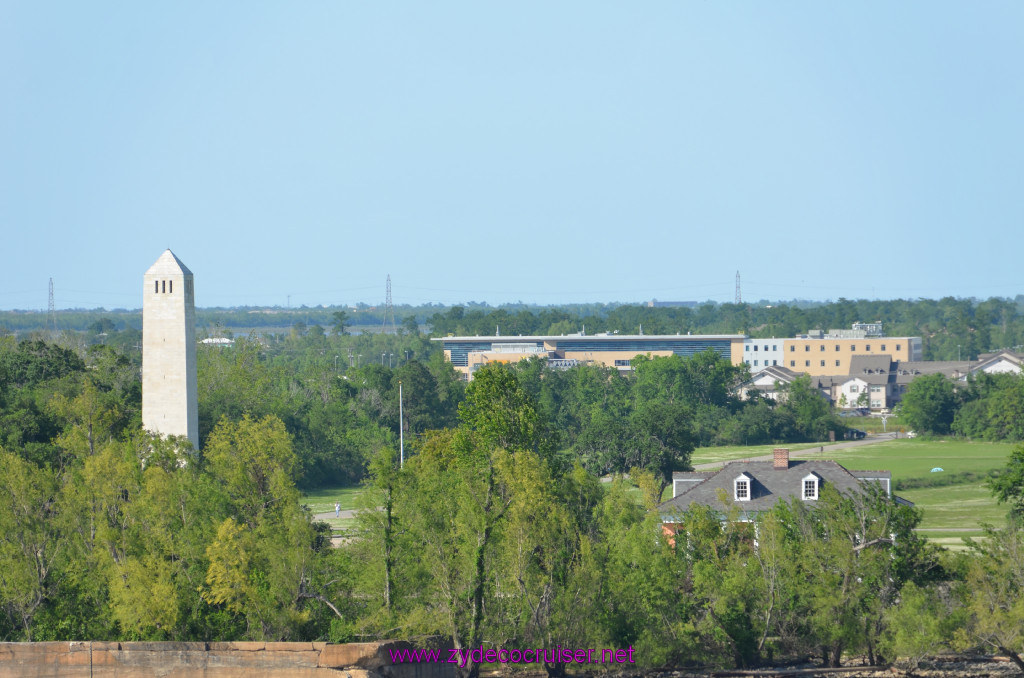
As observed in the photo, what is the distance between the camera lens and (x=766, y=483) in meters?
51.3

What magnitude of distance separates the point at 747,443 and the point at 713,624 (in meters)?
74.4

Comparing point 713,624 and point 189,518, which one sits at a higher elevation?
point 189,518

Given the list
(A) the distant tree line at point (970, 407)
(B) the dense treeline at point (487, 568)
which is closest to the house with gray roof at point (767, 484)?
(B) the dense treeline at point (487, 568)

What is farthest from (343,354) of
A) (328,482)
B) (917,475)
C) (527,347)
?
(917,475)

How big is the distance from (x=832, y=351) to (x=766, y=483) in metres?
122

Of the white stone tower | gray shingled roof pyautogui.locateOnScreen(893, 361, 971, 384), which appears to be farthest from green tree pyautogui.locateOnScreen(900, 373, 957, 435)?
the white stone tower

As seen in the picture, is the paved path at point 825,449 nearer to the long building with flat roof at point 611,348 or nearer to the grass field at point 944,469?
the grass field at point 944,469

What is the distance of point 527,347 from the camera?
181125 millimetres

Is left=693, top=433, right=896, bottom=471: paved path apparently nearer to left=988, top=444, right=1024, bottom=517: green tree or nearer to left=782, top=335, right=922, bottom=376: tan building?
left=988, top=444, right=1024, bottom=517: green tree

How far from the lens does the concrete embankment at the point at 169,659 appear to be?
115 ft

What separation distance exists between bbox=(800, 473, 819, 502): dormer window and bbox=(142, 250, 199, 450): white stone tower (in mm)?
23562

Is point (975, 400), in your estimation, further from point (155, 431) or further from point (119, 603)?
point (119, 603)

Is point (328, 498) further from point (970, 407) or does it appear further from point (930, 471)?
point (970, 407)

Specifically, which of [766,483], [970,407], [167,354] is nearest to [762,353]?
[970,407]
